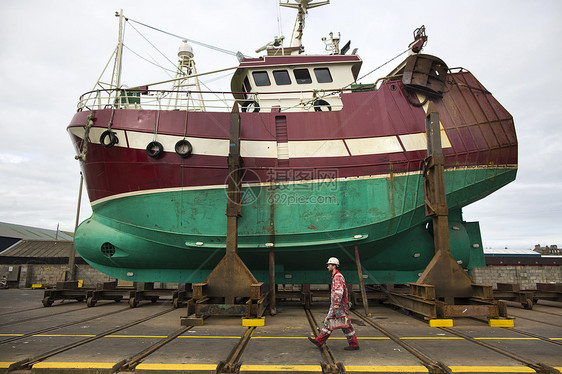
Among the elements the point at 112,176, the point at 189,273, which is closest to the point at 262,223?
the point at 189,273

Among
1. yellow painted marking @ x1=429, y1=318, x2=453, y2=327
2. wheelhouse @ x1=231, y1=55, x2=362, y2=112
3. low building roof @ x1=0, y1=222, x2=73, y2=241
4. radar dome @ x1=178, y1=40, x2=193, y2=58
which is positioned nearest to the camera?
yellow painted marking @ x1=429, y1=318, x2=453, y2=327

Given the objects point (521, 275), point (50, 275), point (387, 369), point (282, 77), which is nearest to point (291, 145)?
point (282, 77)

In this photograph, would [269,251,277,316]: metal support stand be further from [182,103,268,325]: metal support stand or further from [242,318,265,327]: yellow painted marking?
[242,318,265,327]: yellow painted marking

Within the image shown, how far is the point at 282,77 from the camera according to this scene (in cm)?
1142

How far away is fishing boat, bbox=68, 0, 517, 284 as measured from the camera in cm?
924

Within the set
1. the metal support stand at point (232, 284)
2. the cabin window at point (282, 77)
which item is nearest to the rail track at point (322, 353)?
the metal support stand at point (232, 284)

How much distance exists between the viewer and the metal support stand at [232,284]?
6.96 m

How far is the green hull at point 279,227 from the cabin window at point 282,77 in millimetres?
4252

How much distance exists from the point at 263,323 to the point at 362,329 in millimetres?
2050

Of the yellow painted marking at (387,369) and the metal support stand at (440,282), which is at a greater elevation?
A: the metal support stand at (440,282)

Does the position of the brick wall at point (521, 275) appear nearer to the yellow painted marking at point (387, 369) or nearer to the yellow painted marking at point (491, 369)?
the yellow painted marking at point (491, 369)

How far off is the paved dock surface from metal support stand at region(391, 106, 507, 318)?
1.21 feet

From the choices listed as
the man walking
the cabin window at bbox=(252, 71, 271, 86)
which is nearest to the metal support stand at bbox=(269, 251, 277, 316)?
the man walking

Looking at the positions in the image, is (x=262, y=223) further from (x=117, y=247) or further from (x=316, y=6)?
(x=316, y=6)
